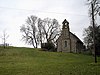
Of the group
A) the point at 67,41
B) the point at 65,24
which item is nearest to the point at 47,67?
the point at 67,41

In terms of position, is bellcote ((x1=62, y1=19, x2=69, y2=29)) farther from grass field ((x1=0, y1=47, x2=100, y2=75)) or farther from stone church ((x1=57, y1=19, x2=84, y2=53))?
grass field ((x1=0, y1=47, x2=100, y2=75))

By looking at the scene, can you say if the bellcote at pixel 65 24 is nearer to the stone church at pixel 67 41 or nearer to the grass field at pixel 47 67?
the stone church at pixel 67 41

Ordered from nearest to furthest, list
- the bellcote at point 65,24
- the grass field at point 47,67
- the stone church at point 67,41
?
the grass field at point 47,67
the stone church at point 67,41
the bellcote at point 65,24

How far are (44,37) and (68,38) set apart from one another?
18.0 m

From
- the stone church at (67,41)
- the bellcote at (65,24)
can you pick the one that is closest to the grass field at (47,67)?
the stone church at (67,41)

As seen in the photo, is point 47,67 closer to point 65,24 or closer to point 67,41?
point 67,41

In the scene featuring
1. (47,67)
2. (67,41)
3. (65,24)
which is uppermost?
(65,24)

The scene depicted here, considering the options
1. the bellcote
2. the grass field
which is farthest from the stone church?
the grass field

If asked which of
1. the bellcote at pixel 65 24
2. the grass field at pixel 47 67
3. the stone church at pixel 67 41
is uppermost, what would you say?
the bellcote at pixel 65 24

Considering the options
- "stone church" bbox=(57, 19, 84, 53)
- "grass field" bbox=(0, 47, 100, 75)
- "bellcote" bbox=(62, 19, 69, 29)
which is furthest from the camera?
"bellcote" bbox=(62, 19, 69, 29)

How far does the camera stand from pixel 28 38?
8569 centimetres

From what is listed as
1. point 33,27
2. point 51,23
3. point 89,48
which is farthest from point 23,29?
point 89,48

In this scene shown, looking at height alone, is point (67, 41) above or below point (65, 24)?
below

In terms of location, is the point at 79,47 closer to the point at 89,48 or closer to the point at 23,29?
the point at 89,48
